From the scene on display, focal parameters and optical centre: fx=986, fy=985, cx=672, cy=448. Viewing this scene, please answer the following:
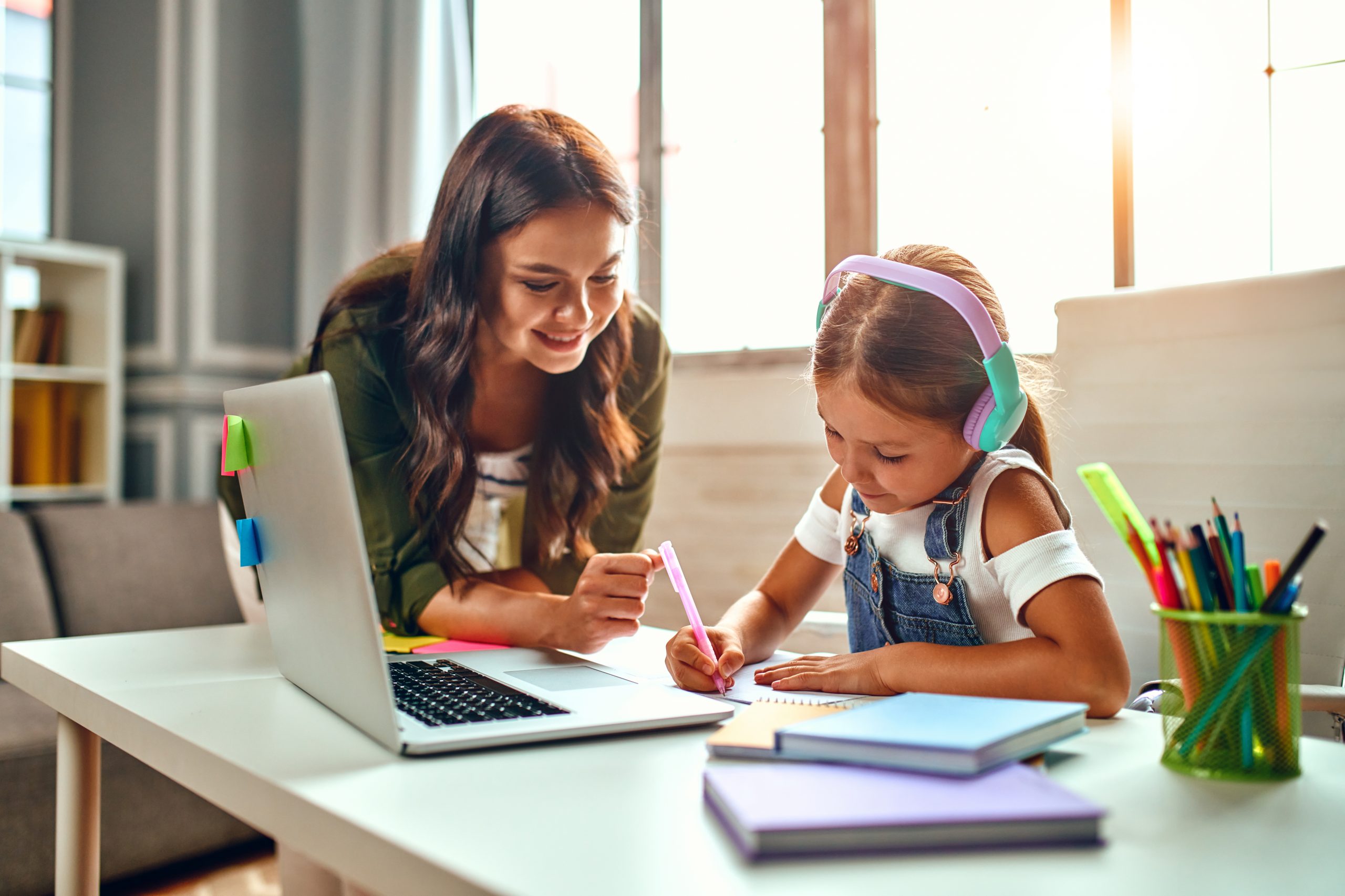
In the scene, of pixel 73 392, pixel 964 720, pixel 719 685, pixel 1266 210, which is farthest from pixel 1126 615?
pixel 73 392

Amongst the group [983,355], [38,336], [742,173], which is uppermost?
[742,173]

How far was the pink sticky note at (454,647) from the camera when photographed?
40.2 inches

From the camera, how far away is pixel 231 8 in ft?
10.1

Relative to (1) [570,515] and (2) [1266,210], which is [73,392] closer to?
(1) [570,515]

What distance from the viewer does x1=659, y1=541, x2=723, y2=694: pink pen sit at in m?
0.84

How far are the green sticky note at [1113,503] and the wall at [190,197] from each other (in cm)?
299

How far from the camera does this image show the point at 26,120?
332 centimetres

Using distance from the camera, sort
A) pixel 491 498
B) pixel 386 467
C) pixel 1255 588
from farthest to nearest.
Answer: pixel 491 498, pixel 386 467, pixel 1255 588

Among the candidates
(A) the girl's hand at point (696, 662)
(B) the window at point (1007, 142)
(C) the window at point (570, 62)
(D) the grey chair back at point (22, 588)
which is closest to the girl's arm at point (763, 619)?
(A) the girl's hand at point (696, 662)

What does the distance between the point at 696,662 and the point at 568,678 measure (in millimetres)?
114

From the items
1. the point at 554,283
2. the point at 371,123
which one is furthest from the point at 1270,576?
the point at 371,123

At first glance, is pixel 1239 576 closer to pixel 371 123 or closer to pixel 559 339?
pixel 559 339

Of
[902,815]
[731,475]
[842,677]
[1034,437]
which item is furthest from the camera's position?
[731,475]

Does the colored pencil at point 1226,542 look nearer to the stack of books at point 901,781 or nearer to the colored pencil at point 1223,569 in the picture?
the colored pencil at point 1223,569
